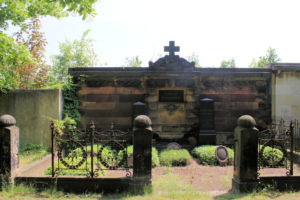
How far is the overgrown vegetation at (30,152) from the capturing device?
6.73m

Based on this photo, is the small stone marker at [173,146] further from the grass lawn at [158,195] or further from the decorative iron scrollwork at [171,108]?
the grass lawn at [158,195]

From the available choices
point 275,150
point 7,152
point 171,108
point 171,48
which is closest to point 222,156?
point 275,150

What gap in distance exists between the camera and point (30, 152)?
25.0 feet

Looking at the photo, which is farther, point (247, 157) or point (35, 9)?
point (35, 9)

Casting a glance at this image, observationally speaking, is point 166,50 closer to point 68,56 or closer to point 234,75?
point 234,75

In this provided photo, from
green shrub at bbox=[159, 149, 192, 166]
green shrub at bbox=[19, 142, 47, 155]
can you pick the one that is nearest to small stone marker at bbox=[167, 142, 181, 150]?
green shrub at bbox=[159, 149, 192, 166]

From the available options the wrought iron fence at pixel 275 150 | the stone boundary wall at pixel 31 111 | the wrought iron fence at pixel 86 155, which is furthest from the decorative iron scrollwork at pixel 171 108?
the stone boundary wall at pixel 31 111

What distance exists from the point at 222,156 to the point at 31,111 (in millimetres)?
7284

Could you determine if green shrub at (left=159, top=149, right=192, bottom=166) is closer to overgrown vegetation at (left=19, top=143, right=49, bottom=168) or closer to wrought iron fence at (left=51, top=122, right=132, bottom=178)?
wrought iron fence at (left=51, top=122, right=132, bottom=178)

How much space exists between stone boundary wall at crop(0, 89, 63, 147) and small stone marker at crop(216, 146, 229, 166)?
6282 millimetres

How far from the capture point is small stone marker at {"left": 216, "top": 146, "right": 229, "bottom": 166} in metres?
7.21

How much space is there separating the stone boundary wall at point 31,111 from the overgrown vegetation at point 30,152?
1.09ft

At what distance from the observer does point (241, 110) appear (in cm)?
1020

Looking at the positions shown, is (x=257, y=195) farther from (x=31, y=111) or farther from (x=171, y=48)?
(x=31, y=111)
